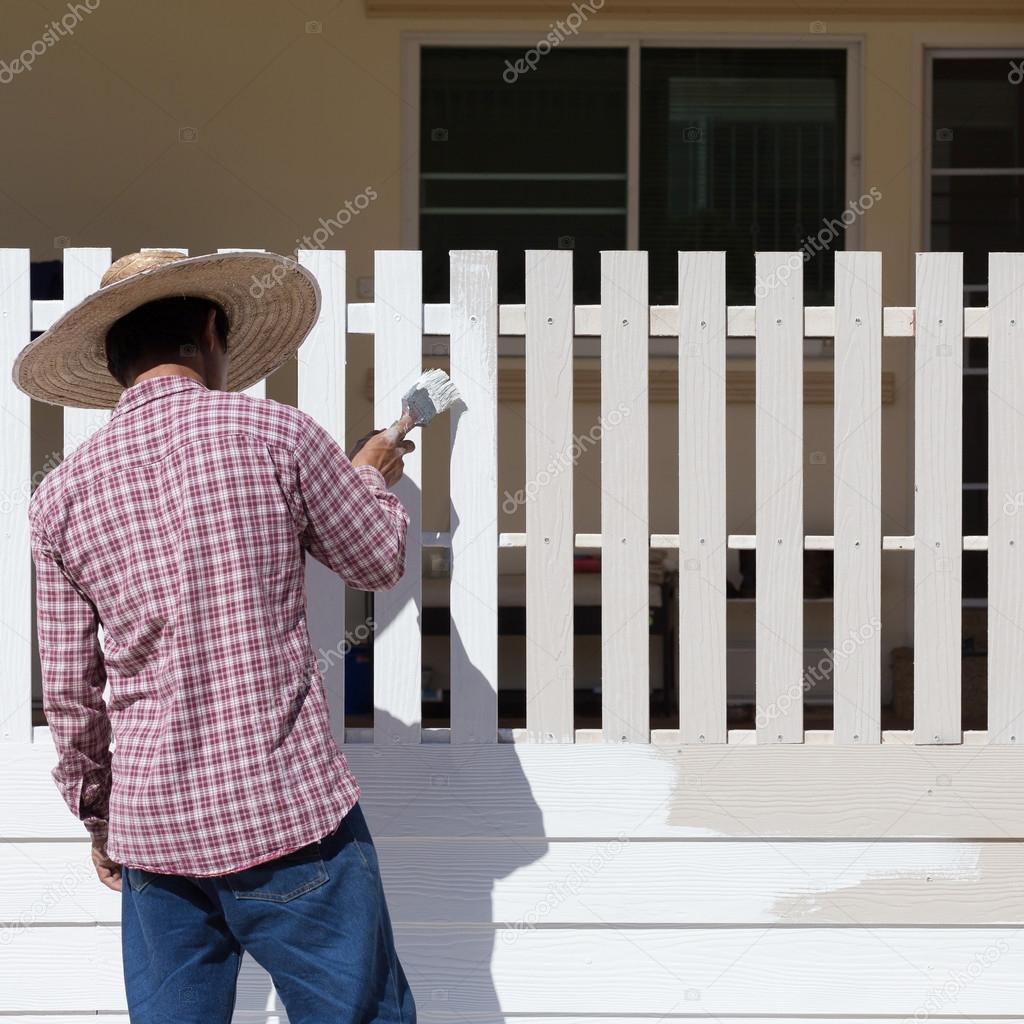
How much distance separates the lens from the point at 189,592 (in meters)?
1.96

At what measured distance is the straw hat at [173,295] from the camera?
219 centimetres

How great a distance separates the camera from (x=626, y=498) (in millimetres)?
2875

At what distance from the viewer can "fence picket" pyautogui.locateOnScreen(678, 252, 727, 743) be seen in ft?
9.41

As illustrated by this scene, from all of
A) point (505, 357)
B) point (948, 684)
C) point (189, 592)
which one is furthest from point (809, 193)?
point (189, 592)

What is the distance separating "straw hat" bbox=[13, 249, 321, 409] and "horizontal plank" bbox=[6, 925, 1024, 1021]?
1.17 m

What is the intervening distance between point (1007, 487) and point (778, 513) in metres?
0.50

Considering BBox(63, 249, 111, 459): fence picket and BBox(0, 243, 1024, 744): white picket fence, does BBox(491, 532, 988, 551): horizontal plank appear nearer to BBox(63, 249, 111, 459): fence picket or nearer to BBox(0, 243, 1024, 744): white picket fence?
BBox(0, 243, 1024, 744): white picket fence

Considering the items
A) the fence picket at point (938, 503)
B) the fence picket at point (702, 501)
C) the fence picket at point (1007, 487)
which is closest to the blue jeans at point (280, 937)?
the fence picket at point (702, 501)

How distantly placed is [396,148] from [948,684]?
13.4ft

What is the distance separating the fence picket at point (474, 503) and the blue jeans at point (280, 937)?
0.81m

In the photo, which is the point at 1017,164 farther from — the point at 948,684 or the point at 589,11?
the point at 948,684

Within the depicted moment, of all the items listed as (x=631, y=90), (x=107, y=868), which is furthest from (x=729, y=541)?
(x=631, y=90)

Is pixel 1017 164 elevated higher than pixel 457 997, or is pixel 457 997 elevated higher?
pixel 1017 164

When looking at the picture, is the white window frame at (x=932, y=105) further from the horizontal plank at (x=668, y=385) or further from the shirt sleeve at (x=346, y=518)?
→ the shirt sleeve at (x=346, y=518)
